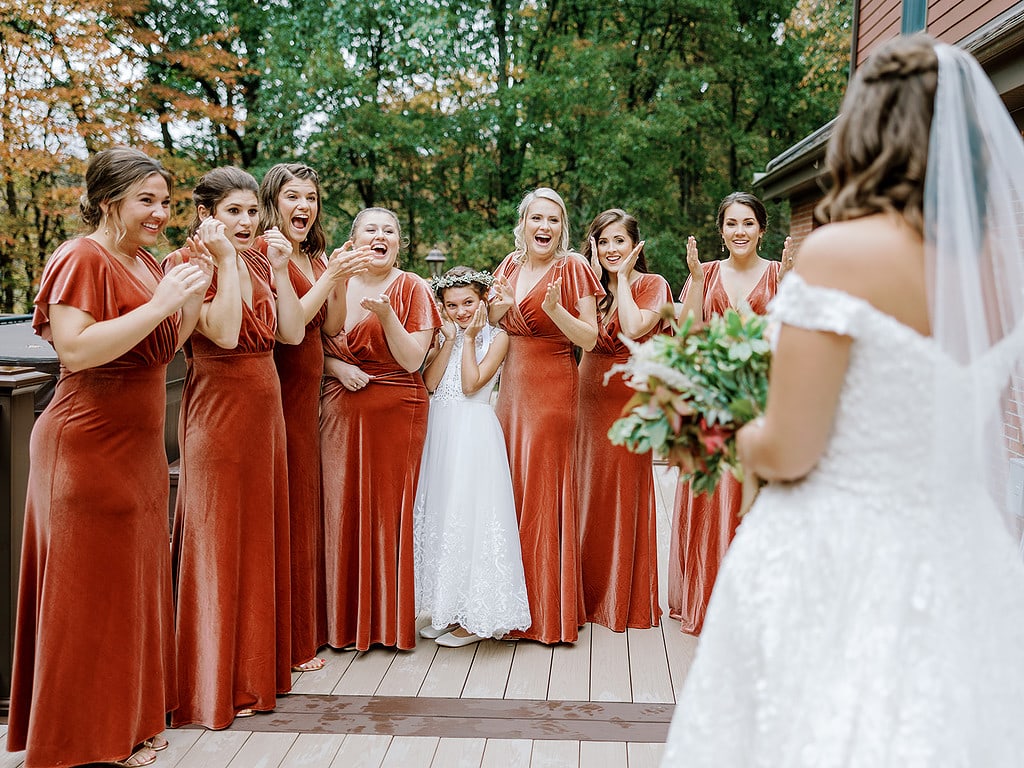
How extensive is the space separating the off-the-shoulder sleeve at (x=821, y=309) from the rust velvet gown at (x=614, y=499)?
2.84 meters

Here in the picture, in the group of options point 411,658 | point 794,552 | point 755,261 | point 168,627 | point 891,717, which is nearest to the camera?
point 891,717

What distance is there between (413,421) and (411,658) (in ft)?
3.61

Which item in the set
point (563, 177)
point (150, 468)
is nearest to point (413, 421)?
point (150, 468)

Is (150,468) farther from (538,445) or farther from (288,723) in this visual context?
(538,445)

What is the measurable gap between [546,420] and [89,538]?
2.15 m

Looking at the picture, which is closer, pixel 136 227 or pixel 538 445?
pixel 136 227

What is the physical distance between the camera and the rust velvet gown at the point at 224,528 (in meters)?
3.53

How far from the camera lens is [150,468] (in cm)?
321

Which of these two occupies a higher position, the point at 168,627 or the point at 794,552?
the point at 794,552

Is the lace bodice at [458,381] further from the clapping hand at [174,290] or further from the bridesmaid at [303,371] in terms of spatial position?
the clapping hand at [174,290]

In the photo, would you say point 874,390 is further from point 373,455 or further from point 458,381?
point 458,381

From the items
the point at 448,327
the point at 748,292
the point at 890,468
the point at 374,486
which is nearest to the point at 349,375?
the point at 374,486

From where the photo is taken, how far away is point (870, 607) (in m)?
1.81

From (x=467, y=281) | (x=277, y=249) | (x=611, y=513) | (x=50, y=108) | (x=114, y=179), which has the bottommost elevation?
(x=611, y=513)
